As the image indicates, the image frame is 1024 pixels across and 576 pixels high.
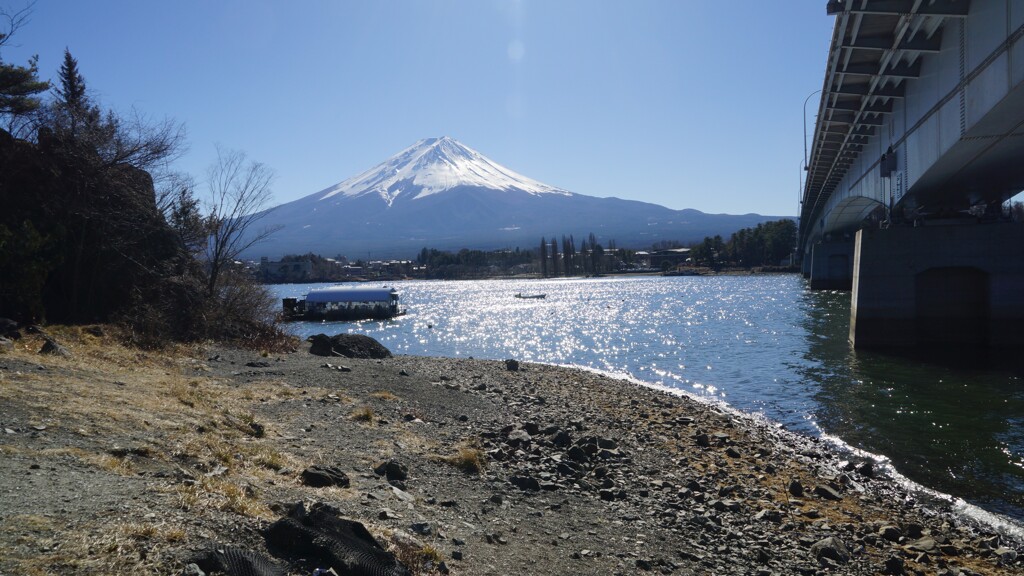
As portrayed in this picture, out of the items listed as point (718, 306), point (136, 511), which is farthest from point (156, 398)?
point (718, 306)

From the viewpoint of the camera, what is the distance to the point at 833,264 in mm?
64062

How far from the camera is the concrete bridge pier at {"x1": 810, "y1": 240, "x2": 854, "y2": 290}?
62.8m

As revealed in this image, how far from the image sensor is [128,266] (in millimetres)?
20344

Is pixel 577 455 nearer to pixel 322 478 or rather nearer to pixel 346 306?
pixel 322 478

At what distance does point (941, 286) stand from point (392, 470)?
23.6 m

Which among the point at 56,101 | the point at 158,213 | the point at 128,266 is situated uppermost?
the point at 56,101

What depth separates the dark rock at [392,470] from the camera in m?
7.65

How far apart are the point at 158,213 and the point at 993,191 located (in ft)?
99.1

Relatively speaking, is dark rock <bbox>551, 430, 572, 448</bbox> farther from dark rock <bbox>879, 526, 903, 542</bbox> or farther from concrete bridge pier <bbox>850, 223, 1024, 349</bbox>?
concrete bridge pier <bbox>850, 223, 1024, 349</bbox>

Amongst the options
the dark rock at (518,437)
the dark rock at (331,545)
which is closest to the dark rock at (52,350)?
the dark rock at (518,437)

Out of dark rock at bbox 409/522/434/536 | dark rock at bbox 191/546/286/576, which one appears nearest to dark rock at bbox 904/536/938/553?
dark rock at bbox 409/522/434/536

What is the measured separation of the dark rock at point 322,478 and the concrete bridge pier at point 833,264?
6460 centimetres

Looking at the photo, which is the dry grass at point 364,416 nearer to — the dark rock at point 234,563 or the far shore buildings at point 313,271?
the dark rock at point 234,563

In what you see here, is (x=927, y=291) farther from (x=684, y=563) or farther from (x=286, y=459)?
(x=286, y=459)
